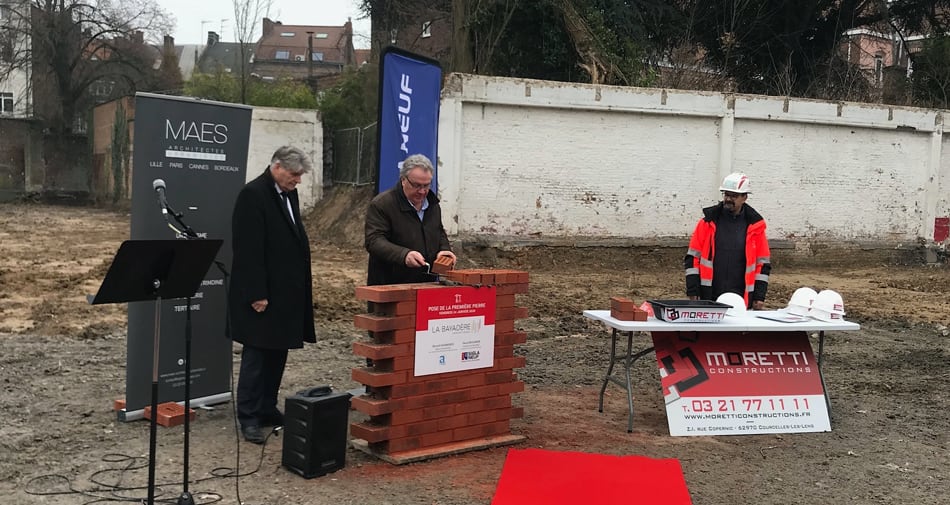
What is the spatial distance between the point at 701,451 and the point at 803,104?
13590mm

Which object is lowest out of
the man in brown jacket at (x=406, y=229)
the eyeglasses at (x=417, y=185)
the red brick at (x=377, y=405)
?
the red brick at (x=377, y=405)

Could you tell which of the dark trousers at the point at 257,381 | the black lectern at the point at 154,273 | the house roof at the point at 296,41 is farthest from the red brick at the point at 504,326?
the house roof at the point at 296,41

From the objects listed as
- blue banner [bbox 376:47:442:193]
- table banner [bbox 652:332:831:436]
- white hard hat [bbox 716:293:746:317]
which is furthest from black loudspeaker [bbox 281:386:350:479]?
white hard hat [bbox 716:293:746:317]

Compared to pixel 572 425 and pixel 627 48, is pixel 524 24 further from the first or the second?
pixel 572 425

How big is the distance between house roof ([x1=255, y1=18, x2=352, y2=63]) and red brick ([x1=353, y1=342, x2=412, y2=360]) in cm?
6580

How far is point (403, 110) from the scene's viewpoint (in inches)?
252

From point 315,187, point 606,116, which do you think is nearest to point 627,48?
point 606,116

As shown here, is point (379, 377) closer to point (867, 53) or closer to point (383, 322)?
point (383, 322)

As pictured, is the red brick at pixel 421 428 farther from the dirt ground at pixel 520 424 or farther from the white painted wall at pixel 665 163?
the white painted wall at pixel 665 163

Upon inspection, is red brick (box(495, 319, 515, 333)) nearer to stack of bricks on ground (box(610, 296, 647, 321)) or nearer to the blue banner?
stack of bricks on ground (box(610, 296, 647, 321))

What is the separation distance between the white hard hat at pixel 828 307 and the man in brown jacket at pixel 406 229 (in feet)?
9.50

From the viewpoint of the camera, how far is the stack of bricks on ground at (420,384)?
4953 millimetres

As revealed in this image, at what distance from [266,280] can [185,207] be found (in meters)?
1.07

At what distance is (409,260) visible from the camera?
209 inches
